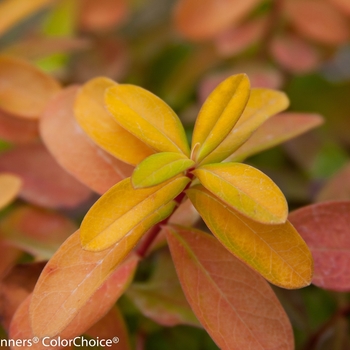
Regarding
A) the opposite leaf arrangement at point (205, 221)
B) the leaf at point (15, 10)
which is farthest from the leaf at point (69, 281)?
the leaf at point (15, 10)

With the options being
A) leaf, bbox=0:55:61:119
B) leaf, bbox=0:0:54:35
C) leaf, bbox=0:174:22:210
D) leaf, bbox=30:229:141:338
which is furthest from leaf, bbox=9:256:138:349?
leaf, bbox=0:0:54:35

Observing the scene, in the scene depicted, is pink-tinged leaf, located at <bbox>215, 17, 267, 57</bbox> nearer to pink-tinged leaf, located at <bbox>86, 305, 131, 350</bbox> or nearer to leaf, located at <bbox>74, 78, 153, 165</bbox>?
leaf, located at <bbox>74, 78, 153, 165</bbox>

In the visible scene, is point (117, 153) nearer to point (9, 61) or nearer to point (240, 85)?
point (240, 85)

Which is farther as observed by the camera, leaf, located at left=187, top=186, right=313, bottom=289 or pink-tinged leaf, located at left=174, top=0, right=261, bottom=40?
pink-tinged leaf, located at left=174, top=0, right=261, bottom=40

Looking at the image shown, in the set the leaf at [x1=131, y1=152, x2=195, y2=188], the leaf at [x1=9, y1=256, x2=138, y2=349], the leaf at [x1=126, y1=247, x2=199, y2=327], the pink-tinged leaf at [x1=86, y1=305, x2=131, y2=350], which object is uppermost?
the leaf at [x1=131, y1=152, x2=195, y2=188]

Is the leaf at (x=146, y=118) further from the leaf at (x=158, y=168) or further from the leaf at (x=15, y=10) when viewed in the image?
the leaf at (x=15, y=10)

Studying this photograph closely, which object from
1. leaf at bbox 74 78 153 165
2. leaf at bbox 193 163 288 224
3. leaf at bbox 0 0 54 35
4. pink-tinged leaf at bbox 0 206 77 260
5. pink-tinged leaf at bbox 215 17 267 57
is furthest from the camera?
pink-tinged leaf at bbox 215 17 267 57

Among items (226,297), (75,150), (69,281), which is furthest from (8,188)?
(226,297)
